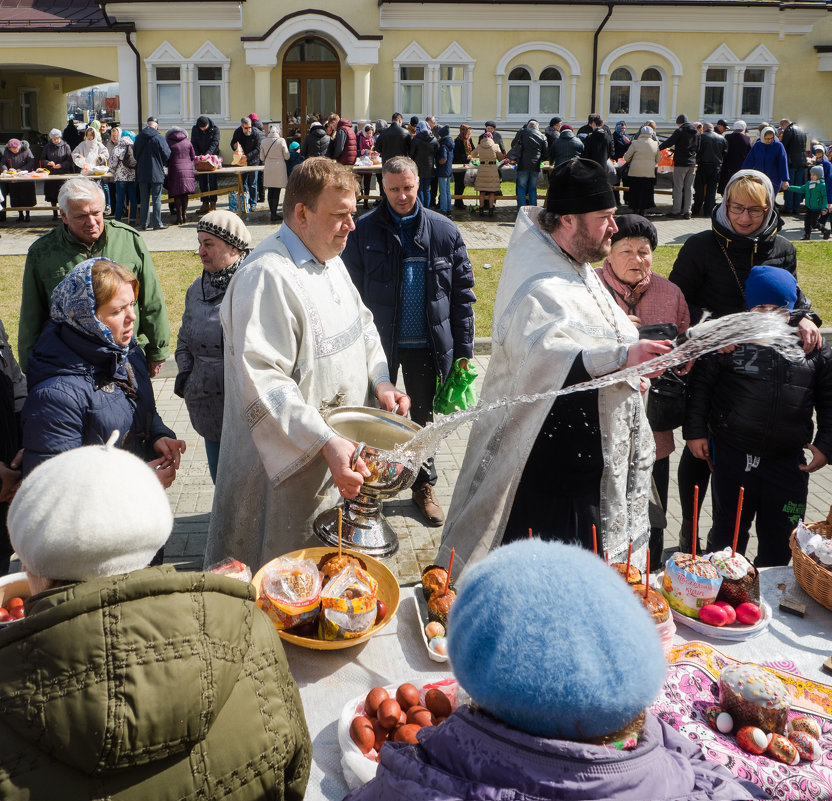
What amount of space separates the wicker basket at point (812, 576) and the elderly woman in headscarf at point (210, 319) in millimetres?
2788

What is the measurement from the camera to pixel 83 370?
3.14 meters

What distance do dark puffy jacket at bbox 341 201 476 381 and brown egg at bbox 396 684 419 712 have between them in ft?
10.9

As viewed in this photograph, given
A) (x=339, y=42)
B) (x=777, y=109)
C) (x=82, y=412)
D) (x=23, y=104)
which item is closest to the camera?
(x=82, y=412)

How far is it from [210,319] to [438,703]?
277 centimetres

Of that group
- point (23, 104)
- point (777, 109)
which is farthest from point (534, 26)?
point (23, 104)

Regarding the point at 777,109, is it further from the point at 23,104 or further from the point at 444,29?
the point at 23,104

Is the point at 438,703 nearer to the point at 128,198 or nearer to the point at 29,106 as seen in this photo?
the point at 128,198

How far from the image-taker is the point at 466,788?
133cm

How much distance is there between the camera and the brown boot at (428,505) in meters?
5.54

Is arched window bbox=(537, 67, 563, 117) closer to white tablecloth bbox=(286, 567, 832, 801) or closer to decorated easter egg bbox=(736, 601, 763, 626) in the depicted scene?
white tablecloth bbox=(286, 567, 832, 801)

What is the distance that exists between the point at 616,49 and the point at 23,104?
78.5 feet

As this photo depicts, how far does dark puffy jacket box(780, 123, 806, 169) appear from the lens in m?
18.2

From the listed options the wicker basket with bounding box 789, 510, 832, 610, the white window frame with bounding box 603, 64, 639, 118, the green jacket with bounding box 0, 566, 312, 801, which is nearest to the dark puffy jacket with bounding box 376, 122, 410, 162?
the white window frame with bounding box 603, 64, 639, 118

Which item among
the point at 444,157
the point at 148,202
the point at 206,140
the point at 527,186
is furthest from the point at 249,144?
the point at 527,186
